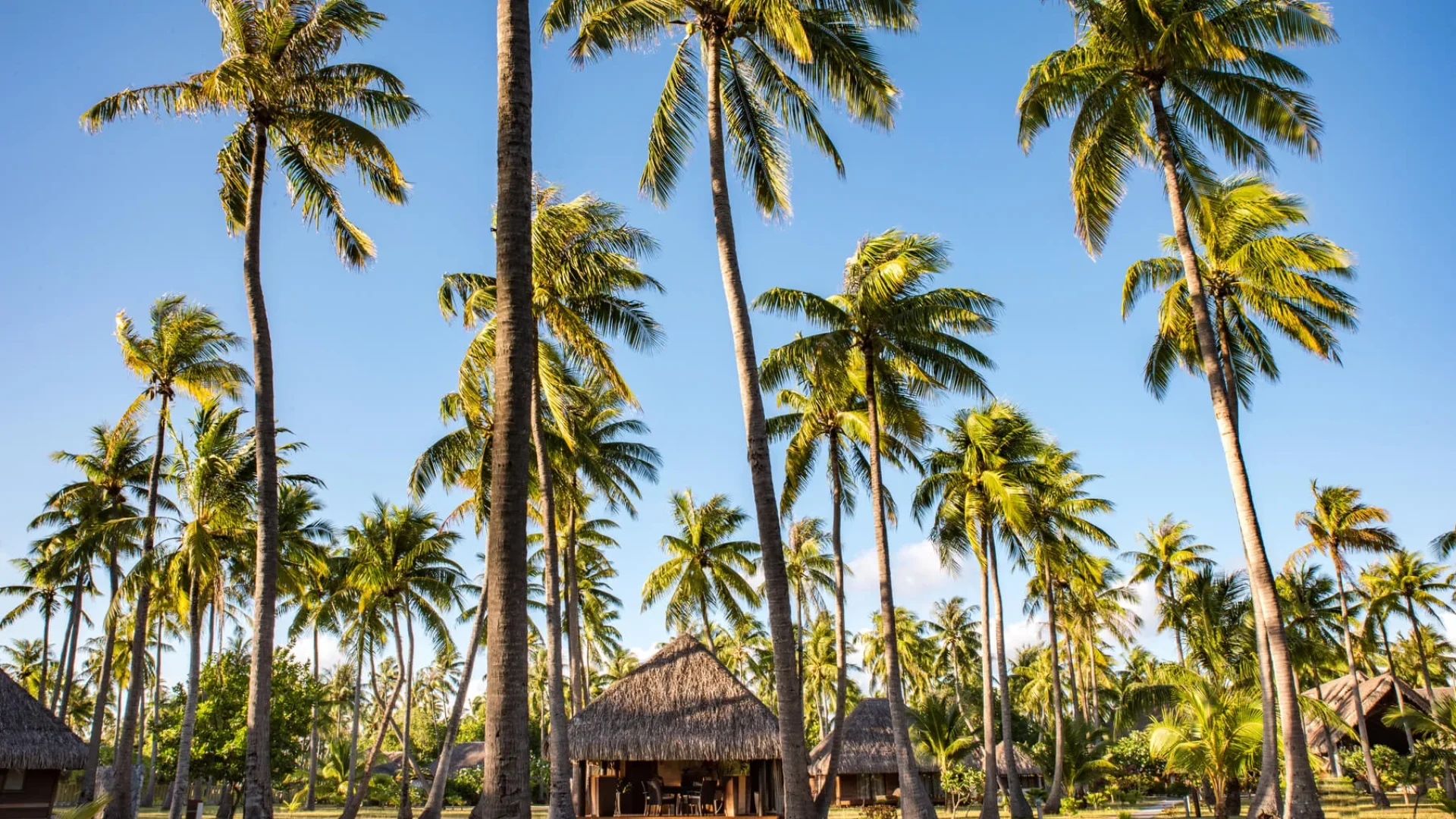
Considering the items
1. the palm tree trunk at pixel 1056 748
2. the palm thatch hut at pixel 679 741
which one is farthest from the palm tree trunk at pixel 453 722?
the palm tree trunk at pixel 1056 748

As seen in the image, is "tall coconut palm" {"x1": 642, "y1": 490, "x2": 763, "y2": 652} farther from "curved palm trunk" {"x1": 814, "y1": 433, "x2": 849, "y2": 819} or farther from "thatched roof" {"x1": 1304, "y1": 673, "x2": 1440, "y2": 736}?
"thatched roof" {"x1": 1304, "y1": 673, "x2": 1440, "y2": 736}

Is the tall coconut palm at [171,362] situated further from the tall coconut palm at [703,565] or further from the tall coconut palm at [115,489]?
the tall coconut palm at [703,565]

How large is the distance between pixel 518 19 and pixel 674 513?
2639cm

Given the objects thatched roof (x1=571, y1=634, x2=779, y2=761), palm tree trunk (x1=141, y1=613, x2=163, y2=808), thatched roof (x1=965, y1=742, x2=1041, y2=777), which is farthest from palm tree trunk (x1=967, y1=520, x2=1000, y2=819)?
palm tree trunk (x1=141, y1=613, x2=163, y2=808)

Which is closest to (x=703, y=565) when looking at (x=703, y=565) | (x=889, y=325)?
(x=703, y=565)

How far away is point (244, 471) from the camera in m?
23.3

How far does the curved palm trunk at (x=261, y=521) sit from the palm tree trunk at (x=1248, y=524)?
12.9 m

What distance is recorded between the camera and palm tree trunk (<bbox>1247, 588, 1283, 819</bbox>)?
16.0 metres

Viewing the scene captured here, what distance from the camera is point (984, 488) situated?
27359mm

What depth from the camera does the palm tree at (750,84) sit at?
497 inches

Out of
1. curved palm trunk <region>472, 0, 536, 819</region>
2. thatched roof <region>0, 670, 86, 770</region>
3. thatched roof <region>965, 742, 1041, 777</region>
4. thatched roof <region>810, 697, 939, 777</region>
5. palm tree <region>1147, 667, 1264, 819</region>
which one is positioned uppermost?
curved palm trunk <region>472, 0, 536, 819</region>

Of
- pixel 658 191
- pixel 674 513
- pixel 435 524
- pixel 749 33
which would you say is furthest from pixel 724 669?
pixel 749 33

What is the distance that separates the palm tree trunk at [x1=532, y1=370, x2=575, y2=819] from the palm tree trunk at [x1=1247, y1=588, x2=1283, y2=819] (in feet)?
39.3

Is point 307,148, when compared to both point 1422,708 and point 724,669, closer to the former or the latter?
point 724,669
